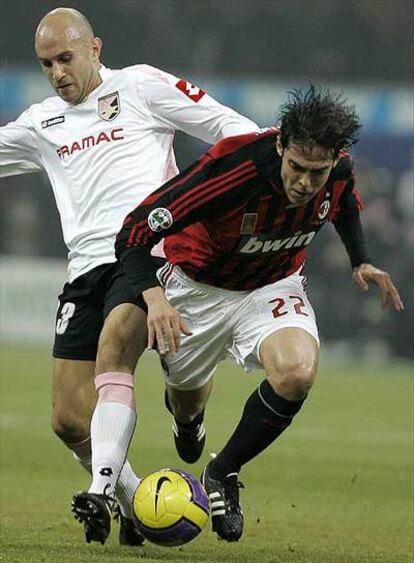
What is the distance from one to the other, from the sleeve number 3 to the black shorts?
793mm

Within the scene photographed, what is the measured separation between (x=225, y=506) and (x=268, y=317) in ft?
2.66

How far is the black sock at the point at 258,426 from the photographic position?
573 centimetres

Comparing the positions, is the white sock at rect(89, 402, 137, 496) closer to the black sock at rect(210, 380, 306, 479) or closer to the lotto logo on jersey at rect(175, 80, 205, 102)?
the black sock at rect(210, 380, 306, 479)

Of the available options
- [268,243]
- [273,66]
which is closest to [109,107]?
[268,243]

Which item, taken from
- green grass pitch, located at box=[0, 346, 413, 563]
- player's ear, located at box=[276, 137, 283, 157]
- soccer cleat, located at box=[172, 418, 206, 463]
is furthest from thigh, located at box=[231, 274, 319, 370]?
soccer cleat, located at box=[172, 418, 206, 463]

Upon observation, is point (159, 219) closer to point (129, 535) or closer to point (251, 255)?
point (251, 255)

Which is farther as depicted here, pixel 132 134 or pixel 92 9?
pixel 92 9

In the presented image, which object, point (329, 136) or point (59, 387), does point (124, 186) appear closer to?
point (59, 387)

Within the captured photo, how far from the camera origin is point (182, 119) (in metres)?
6.54

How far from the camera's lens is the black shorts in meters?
6.38

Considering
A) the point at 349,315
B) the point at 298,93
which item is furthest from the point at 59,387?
the point at 349,315

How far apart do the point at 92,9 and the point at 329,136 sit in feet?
41.6

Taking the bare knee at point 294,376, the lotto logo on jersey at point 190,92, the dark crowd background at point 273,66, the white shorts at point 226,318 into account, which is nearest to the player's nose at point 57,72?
the lotto logo on jersey at point 190,92

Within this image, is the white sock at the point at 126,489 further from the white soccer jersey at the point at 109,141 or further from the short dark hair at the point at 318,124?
the short dark hair at the point at 318,124
